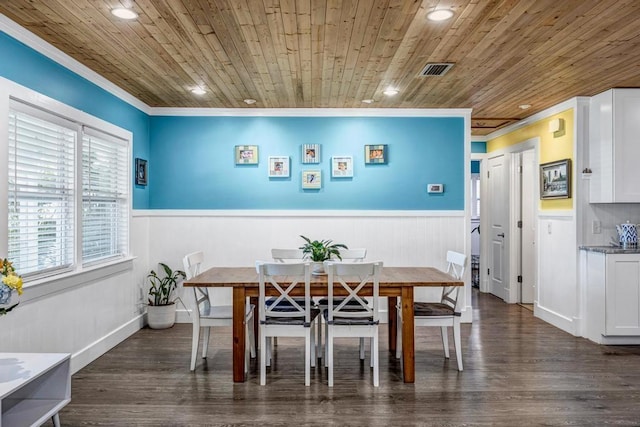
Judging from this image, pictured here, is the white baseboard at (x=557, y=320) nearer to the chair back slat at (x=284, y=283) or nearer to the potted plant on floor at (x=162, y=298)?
the chair back slat at (x=284, y=283)

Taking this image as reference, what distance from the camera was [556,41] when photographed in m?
3.09

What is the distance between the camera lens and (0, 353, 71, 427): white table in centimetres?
213

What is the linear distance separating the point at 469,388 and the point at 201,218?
3.41 metres

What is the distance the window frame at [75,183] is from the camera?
2783mm

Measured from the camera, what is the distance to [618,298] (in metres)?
4.32

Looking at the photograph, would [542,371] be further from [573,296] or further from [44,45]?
[44,45]

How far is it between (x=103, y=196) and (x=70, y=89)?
101 cm

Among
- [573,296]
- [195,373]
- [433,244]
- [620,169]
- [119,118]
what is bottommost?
[195,373]

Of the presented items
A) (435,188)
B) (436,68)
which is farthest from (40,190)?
(435,188)

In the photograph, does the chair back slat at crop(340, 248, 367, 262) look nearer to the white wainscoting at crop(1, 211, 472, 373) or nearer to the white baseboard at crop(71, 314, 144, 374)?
the white wainscoting at crop(1, 211, 472, 373)

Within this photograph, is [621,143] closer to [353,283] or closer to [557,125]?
[557,125]

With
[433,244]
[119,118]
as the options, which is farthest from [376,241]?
[119,118]

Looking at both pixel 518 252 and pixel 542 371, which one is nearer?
pixel 542 371

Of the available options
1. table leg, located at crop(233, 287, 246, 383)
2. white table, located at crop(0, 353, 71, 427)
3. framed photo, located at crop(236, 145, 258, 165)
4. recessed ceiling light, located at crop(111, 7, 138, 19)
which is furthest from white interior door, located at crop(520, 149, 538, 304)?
white table, located at crop(0, 353, 71, 427)
